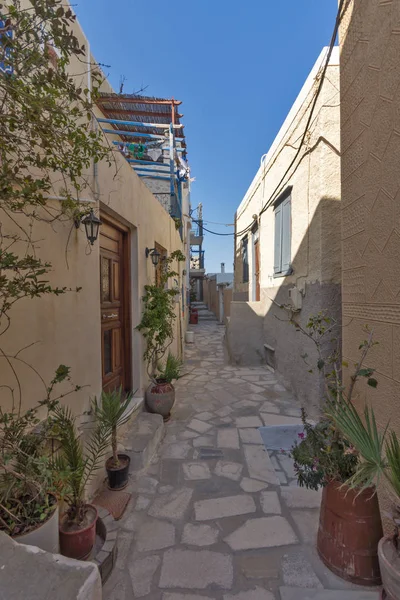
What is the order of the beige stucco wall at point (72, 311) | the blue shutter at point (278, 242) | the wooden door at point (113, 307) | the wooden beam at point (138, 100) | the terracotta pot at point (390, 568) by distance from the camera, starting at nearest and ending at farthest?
the terracotta pot at point (390, 568) → the beige stucco wall at point (72, 311) → the wooden door at point (113, 307) → the wooden beam at point (138, 100) → the blue shutter at point (278, 242)

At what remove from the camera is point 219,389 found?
18.9 ft

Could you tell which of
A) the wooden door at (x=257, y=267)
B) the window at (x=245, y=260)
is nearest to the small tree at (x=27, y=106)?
the wooden door at (x=257, y=267)

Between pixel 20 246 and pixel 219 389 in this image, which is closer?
pixel 20 246

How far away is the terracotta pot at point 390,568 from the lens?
128 cm

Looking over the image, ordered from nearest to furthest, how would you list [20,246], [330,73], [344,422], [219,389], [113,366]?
[344,422]
[20,246]
[113,366]
[330,73]
[219,389]

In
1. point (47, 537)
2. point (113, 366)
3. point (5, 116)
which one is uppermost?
point (5, 116)

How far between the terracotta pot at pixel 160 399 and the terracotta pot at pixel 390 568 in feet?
10.2

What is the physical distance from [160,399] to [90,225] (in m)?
2.62

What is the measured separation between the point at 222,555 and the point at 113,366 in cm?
246

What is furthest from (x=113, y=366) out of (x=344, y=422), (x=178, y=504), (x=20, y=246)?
(x=344, y=422)

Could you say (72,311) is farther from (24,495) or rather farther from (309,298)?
(309,298)

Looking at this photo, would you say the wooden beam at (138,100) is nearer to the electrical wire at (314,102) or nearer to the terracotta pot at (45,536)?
the electrical wire at (314,102)

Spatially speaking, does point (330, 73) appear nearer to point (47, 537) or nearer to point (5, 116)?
point (5, 116)

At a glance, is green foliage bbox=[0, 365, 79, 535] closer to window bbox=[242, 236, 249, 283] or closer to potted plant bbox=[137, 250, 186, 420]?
potted plant bbox=[137, 250, 186, 420]
